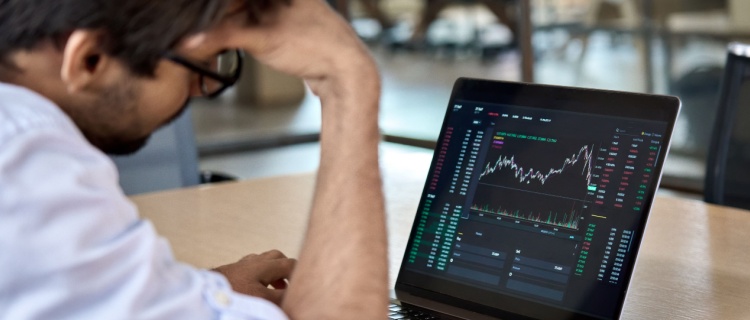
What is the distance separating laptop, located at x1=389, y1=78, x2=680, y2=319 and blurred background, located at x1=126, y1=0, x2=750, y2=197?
7.26 feet

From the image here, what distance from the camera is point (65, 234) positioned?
75 cm

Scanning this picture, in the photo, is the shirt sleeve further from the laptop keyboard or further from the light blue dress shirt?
the laptop keyboard

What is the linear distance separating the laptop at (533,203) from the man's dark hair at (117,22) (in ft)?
1.85

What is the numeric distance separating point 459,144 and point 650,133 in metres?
0.26

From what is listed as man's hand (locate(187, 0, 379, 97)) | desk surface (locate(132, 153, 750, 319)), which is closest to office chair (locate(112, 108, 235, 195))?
desk surface (locate(132, 153, 750, 319))

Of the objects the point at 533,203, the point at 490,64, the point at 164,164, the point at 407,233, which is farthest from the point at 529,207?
the point at 490,64

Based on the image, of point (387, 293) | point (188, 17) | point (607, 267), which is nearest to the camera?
point (188, 17)

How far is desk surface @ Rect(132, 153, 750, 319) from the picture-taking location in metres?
1.37

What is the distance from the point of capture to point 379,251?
989 mm

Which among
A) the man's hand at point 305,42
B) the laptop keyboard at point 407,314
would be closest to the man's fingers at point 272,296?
the laptop keyboard at point 407,314

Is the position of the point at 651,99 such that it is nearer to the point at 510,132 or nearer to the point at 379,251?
the point at 510,132

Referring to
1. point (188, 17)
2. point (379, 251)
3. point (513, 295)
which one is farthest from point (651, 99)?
point (188, 17)

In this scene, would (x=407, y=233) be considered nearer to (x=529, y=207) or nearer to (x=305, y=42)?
(x=529, y=207)

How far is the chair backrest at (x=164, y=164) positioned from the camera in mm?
2619
